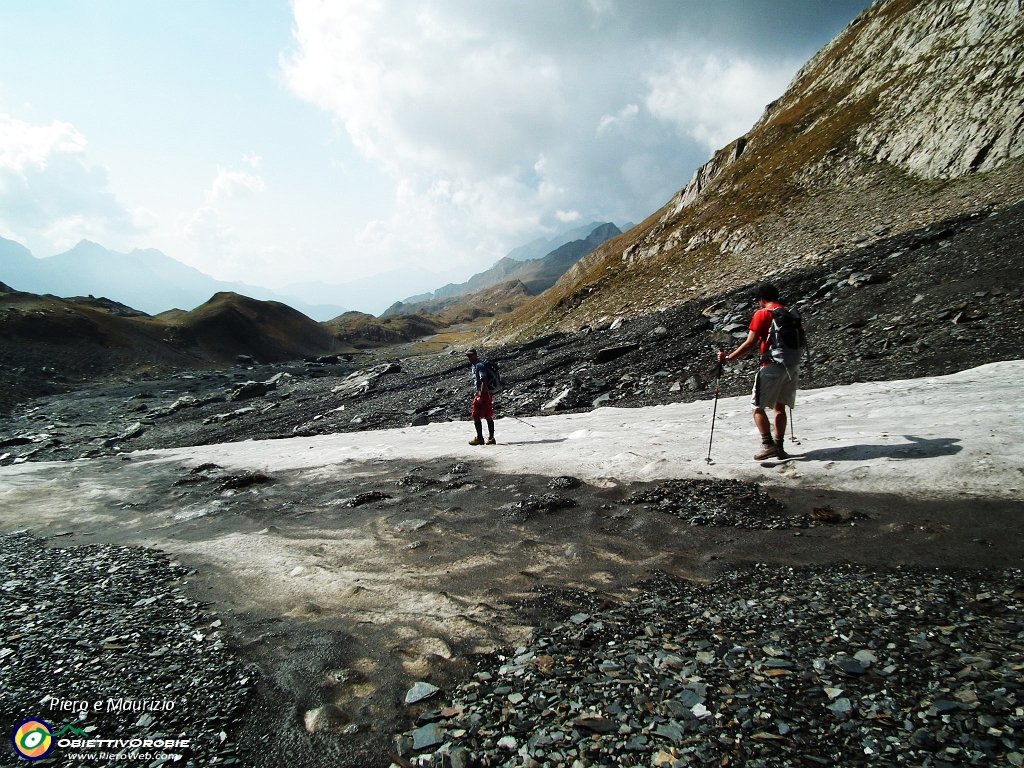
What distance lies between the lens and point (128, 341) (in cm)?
7019

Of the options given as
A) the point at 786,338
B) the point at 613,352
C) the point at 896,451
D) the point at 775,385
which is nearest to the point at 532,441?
the point at 775,385

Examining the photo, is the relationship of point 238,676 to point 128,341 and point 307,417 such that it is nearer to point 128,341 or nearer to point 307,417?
point 307,417

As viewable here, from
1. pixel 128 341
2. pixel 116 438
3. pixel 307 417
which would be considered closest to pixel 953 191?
pixel 307 417

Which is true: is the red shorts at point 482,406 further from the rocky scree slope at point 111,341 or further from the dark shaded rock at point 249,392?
the rocky scree slope at point 111,341

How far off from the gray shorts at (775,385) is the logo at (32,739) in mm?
10900

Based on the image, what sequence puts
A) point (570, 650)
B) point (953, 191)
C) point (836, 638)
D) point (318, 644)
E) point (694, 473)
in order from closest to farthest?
point (836, 638) < point (570, 650) < point (318, 644) < point (694, 473) < point (953, 191)

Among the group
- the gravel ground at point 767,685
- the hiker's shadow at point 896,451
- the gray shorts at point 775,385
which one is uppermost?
the gray shorts at point 775,385

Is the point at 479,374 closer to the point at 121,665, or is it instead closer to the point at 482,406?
the point at 482,406

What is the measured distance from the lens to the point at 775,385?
347 inches

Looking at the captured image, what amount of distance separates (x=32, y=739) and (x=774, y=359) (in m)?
11.5

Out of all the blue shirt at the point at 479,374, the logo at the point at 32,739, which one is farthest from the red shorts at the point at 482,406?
the logo at the point at 32,739

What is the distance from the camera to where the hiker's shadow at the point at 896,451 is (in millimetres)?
7566

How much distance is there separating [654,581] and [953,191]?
3812 cm

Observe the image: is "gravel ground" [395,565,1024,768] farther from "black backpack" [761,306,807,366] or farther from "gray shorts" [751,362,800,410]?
"black backpack" [761,306,807,366]
